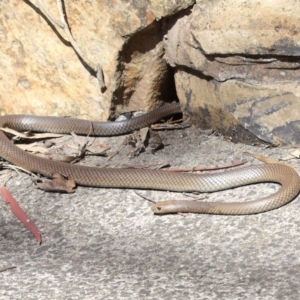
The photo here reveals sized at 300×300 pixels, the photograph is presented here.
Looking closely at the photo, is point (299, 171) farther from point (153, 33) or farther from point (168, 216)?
point (153, 33)

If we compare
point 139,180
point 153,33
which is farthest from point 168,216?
point 153,33

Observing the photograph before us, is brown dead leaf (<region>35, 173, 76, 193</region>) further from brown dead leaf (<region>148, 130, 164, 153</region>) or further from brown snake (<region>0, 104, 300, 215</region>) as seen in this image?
brown dead leaf (<region>148, 130, 164, 153</region>)

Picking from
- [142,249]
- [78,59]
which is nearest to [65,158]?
[78,59]

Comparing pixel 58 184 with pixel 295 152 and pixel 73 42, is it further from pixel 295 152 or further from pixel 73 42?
pixel 295 152

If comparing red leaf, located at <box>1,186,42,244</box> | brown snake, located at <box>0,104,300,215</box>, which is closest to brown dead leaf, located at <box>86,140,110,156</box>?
brown snake, located at <box>0,104,300,215</box>

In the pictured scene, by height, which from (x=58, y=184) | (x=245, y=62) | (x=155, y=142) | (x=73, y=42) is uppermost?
(x=73, y=42)

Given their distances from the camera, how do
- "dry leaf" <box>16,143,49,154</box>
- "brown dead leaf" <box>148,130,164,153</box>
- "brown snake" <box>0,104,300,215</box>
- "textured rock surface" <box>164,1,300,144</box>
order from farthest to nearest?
"dry leaf" <box>16,143,49,154</box> → "brown dead leaf" <box>148,130,164,153</box> → "textured rock surface" <box>164,1,300,144</box> → "brown snake" <box>0,104,300,215</box>

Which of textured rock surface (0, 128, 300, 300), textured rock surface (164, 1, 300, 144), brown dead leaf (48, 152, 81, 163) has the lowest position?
textured rock surface (0, 128, 300, 300)
